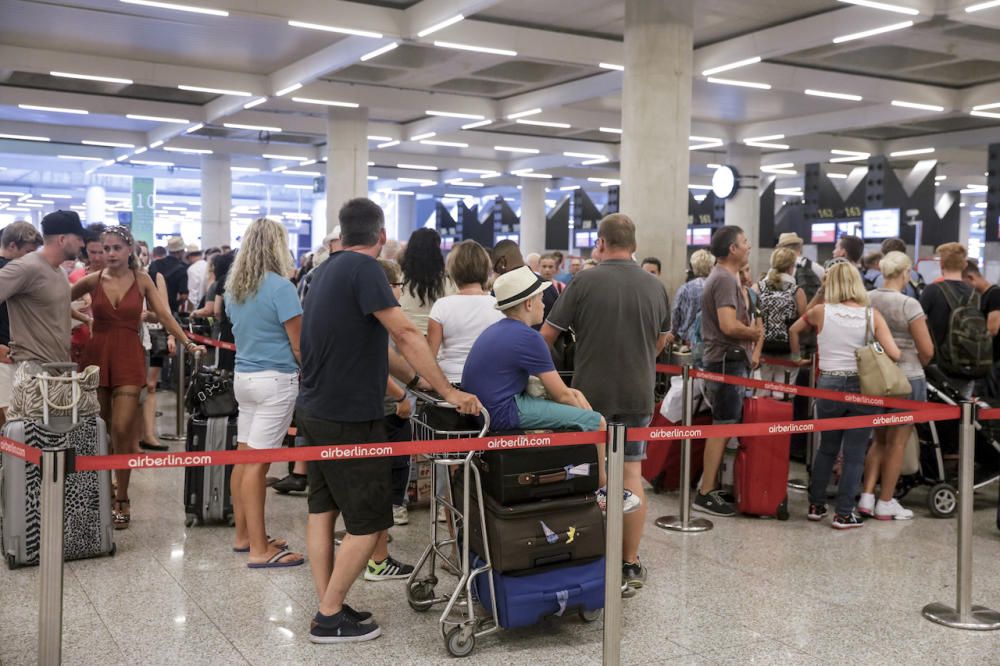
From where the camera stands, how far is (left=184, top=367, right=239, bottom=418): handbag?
5.64 m

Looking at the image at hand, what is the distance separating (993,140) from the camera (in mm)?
20656

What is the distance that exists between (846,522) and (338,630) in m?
3.44

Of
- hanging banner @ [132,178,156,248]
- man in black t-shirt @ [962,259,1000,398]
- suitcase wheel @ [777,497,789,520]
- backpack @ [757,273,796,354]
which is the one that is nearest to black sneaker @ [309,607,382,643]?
suitcase wheel @ [777,497,789,520]

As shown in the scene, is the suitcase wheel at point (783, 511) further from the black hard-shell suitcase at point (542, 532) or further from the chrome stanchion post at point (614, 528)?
the chrome stanchion post at point (614, 528)

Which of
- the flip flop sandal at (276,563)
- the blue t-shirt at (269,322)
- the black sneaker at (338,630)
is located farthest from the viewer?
the flip flop sandal at (276,563)

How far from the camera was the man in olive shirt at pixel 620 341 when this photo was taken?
4.59 meters

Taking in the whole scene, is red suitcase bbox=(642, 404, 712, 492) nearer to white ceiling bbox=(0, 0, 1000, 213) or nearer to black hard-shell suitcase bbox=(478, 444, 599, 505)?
black hard-shell suitcase bbox=(478, 444, 599, 505)

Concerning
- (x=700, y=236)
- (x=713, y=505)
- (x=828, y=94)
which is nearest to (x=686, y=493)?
(x=713, y=505)

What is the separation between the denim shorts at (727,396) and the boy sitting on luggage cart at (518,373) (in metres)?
2.36

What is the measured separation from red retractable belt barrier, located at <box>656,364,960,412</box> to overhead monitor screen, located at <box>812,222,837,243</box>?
42.3 feet

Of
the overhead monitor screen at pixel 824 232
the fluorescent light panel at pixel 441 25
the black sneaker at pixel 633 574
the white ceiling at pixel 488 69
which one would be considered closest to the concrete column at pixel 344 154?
the white ceiling at pixel 488 69

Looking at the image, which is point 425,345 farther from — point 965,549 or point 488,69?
point 488,69

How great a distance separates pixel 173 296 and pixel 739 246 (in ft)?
22.8

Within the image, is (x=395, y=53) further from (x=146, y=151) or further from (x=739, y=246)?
(x=146, y=151)
